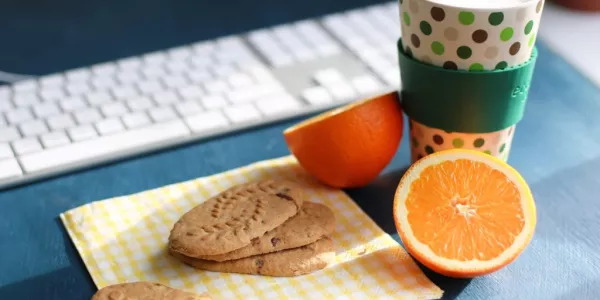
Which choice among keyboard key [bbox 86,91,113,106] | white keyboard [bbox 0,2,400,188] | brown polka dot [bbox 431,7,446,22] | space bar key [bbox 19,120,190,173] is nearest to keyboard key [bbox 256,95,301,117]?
white keyboard [bbox 0,2,400,188]

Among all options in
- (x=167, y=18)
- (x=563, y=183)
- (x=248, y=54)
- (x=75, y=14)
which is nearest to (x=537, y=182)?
(x=563, y=183)

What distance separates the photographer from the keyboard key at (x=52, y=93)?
1.14m

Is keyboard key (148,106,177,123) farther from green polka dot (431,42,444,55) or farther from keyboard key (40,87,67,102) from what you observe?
green polka dot (431,42,444,55)

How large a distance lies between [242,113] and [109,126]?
177 mm

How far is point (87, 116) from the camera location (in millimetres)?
1089

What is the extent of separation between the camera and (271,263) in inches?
31.4

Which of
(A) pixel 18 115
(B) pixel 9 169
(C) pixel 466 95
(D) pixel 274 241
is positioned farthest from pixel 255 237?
(A) pixel 18 115

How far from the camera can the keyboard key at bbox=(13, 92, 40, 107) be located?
1.12m

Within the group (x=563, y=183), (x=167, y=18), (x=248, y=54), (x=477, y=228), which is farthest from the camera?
(x=167, y=18)

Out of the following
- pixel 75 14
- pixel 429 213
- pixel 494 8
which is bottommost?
pixel 75 14

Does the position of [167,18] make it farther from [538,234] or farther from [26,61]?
[538,234]

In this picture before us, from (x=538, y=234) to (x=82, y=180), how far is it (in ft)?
1.78

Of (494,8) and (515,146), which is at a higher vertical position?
(494,8)

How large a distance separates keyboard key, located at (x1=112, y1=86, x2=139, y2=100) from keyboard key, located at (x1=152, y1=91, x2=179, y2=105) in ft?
0.11
